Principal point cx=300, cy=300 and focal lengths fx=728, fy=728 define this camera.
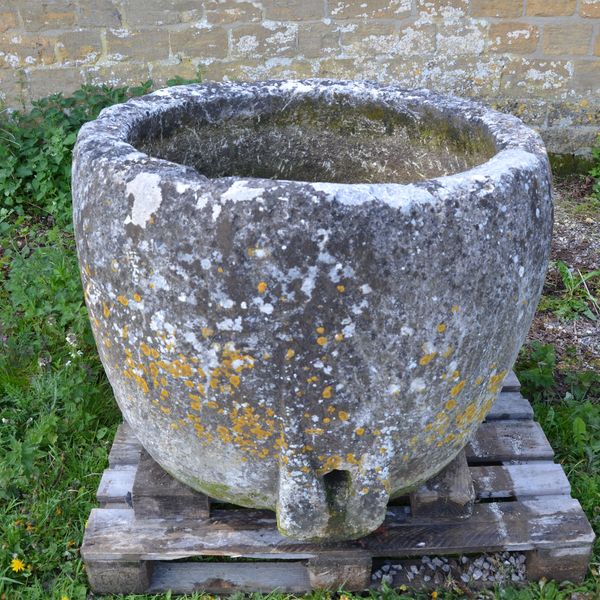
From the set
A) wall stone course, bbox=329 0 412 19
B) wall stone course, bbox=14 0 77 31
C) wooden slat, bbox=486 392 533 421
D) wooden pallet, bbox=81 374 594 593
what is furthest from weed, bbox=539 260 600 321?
wall stone course, bbox=14 0 77 31

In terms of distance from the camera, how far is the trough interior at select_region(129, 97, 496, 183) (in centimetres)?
241

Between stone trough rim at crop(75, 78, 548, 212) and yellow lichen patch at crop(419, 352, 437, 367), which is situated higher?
stone trough rim at crop(75, 78, 548, 212)

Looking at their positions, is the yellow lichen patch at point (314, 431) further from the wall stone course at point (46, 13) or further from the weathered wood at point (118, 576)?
the wall stone course at point (46, 13)

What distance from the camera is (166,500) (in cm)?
213

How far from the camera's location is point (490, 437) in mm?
2510

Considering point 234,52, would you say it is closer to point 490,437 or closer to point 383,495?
point 490,437

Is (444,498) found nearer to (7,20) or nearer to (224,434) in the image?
(224,434)

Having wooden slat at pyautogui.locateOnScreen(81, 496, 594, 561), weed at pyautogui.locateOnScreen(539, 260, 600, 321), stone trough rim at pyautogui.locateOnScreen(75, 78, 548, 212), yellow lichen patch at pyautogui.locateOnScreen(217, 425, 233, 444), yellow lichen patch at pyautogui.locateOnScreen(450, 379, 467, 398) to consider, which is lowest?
weed at pyautogui.locateOnScreen(539, 260, 600, 321)

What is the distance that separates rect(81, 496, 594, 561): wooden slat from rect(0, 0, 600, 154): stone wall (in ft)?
10.5

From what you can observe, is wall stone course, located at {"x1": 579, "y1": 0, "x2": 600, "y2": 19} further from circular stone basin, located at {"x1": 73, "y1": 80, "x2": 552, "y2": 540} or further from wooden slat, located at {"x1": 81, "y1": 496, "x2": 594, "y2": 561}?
wooden slat, located at {"x1": 81, "y1": 496, "x2": 594, "y2": 561}

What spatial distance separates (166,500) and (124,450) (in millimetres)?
368

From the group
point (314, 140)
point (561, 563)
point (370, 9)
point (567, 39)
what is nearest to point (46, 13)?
point (370, 9)

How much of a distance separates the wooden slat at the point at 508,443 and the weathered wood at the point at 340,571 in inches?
22.5

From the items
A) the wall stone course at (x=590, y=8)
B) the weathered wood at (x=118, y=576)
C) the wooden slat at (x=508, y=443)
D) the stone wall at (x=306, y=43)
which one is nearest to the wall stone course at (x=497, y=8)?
the stone wall at (x=306, y=43)
